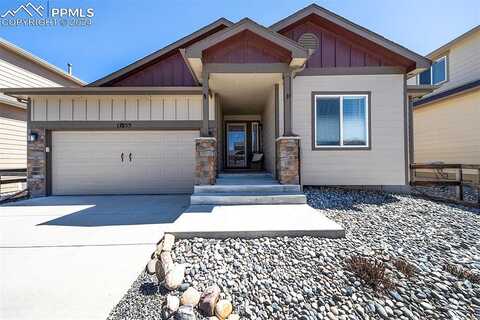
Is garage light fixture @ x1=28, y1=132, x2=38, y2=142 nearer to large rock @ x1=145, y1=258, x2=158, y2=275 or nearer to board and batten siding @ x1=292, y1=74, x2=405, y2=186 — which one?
large rock @ x1=145, y1=258, x2=158, y2=275

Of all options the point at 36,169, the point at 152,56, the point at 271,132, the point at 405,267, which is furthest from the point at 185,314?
the point at 152,56

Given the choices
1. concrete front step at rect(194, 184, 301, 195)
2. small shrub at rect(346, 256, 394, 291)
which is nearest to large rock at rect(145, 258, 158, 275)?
small shrub at rect(346, 256, 394, 291)

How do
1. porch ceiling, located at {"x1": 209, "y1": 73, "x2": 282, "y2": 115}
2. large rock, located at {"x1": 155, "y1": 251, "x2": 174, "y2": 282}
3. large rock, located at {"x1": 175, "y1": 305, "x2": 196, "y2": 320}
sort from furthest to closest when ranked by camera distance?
porch ceiling, located at {"x1": 209, "y1": 73, "x2": 282, "y2": 115} < large rock, located at {"x1": 155, "y1": 251, "x2": 174, "y2": 282} < large rock, located at {"x1": 175, "y1": 305, "x2": 196, "y2": 320}

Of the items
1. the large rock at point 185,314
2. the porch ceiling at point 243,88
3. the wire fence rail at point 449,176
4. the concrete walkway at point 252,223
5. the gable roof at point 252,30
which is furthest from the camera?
the wire fence rail at point 449,176

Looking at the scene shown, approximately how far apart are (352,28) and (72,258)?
841cm

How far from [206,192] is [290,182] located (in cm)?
203

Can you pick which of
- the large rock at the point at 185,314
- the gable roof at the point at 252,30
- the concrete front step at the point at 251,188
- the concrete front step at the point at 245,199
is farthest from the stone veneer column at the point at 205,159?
the large rock at the point at 185,314

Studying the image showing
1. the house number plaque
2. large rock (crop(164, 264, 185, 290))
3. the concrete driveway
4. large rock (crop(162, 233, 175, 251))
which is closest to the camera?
the concrete driveway

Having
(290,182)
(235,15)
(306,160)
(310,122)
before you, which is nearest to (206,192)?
(290,182)

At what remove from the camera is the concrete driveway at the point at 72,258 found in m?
2.33

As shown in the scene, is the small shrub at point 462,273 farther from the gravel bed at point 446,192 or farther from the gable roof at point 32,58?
the gable roof at point 32,58

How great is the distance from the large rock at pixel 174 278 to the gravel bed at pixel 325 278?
7 cm

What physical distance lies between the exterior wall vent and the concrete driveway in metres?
6.15

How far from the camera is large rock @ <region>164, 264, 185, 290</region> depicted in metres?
2.53
